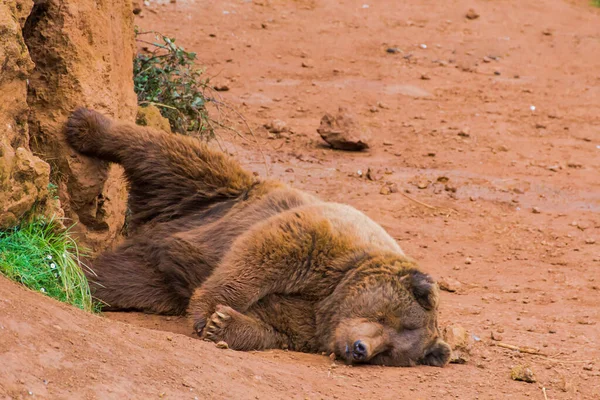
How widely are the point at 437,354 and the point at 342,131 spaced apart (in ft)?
16.7

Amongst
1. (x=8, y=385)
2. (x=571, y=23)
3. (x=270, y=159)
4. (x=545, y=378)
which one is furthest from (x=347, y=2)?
(x=8, y=385)

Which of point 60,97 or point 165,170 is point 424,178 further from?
point 60,97

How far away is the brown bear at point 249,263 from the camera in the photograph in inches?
205

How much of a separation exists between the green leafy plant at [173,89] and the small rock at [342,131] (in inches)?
96.2

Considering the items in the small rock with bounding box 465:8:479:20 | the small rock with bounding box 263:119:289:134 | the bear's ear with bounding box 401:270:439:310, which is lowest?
the small rock with bounding box 263:119:289:134

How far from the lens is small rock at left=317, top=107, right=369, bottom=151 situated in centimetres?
1005

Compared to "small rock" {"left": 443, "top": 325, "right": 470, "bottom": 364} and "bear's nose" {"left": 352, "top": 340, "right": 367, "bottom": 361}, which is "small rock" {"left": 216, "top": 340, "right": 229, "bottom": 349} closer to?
"bear's nose" {"left": 352, "top": 340, "right": 367, "bottom": 361}

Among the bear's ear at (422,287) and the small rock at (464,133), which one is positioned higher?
the bear's ear at (422,287)

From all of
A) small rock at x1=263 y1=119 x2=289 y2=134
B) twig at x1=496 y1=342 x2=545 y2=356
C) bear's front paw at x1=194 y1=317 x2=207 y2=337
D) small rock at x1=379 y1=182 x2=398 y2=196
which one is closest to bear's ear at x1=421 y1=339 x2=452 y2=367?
twig at x1=496 y1=342 x2=545 y2=356

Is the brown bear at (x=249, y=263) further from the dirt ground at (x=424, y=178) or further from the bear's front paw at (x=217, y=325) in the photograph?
the dirt ground at (x=424, y=178)

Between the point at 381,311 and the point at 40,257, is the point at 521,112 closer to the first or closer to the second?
the point at 381,311

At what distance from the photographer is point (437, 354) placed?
5.29 meters

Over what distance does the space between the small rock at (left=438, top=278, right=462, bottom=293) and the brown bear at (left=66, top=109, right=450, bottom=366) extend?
4.77 ft

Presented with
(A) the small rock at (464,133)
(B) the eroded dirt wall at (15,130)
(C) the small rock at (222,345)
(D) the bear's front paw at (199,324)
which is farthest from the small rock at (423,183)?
(B) the eroded dirt wall at (15,130)
